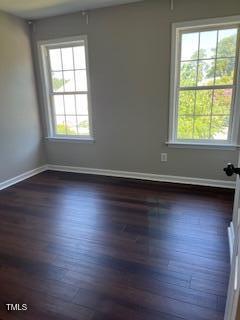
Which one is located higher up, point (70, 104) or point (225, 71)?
point (225, 71)

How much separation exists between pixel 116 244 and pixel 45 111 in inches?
117

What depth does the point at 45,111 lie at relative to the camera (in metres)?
4.14

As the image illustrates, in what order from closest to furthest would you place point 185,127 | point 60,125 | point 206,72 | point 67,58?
point 206,72 < point 185,127 < point 67,58 < point 60,125

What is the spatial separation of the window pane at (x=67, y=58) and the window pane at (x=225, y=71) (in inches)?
90.4

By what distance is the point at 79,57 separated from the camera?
369 centimetres

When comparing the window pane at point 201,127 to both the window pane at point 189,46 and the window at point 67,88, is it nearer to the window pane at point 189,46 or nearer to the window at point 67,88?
the window pane at point 189,46

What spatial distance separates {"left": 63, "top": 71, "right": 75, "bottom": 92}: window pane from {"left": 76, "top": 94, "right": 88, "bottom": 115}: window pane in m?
0.19

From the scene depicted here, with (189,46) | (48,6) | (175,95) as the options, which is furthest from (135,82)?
(48,6)

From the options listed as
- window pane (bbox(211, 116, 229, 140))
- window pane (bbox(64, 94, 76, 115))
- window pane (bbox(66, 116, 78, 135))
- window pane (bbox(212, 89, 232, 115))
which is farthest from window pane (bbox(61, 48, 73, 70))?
window pane (bbox(211, 116, 229, 140))

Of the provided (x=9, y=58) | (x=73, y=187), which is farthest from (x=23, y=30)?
(x=73, y=187)

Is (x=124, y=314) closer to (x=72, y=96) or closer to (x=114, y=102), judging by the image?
(x=114, y=102)

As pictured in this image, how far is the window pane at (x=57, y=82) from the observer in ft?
13.0

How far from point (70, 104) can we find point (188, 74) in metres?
2.03

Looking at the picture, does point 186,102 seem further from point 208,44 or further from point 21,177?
point 21,177
